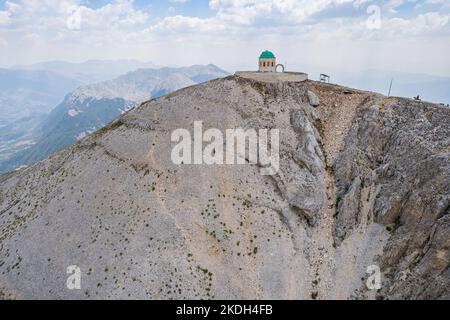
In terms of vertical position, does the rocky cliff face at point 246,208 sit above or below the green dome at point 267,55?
below

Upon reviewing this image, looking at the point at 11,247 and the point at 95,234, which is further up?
the point at 95,234

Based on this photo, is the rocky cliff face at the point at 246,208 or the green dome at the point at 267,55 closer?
the rocky cliff face at the point at 246,208

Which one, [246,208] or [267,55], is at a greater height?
[267,55]

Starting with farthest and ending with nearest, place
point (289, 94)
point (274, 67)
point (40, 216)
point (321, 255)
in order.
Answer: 1. point (274, 67)
2. point (289, 94)
3. point (40, 216)
4. point (321, 255)

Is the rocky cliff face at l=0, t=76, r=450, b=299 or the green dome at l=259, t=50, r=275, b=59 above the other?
the green dome at l=259, t=50, r=275, b=59

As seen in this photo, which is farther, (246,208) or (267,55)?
(267,55)

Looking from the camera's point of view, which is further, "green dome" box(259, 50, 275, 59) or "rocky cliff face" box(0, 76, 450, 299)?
"green dome" box(259, 50, 275, 59)

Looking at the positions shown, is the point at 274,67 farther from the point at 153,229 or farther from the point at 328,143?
the point at 153,229

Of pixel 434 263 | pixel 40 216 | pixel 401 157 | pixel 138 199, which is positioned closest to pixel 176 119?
pixel 138 199
